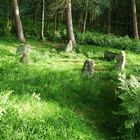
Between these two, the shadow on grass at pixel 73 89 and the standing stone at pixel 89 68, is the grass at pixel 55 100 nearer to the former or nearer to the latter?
the shadow on grass at pixel 73 89

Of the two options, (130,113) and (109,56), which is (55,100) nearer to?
(130,113)

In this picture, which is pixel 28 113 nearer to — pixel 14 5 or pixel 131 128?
pixel 131 128

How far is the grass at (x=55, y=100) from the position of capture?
10.6 metres

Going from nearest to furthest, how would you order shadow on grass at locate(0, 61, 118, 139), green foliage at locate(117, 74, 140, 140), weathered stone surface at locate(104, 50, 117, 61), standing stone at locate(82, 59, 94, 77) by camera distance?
green foliage at locate(117, 74, 140, 140)
shadow on grass at locate(0, 61, 118, 139)
standing stone at locate(82, 59, 94, 77)
weathered stone surface at locate(104, 50, 117, 61)

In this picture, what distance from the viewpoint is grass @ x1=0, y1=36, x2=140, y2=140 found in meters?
10.6

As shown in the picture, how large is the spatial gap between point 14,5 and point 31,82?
14342 mm

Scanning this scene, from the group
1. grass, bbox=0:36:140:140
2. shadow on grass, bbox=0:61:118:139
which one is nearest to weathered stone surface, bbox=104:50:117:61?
grass, bbox=0:36:140:140

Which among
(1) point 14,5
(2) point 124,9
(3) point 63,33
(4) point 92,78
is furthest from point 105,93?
(2) point 124,9

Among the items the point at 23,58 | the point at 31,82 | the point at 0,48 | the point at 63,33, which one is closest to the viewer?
the point at 31,82

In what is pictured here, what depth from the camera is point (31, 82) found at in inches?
592

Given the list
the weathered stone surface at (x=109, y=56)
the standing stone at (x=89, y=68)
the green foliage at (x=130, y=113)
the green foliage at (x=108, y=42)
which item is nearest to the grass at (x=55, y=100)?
the standing stone at (x=89, y=68)

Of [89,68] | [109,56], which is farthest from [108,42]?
[89,68]

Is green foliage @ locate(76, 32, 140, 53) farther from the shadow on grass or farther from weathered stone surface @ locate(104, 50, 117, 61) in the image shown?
the shadow on grass

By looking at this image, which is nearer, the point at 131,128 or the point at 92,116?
the point at 131,128
